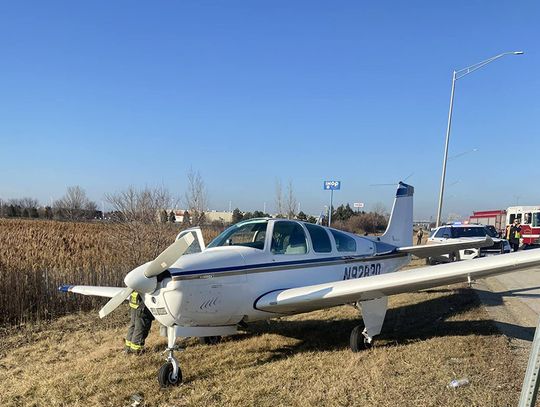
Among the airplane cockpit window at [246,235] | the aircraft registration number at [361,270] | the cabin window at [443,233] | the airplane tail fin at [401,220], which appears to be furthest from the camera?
the cabin window at [443,233]

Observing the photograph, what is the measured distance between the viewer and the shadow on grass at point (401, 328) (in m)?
7.06

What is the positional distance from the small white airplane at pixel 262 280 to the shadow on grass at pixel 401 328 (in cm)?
74

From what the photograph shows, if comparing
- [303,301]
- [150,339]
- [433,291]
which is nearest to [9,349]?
[150,339]

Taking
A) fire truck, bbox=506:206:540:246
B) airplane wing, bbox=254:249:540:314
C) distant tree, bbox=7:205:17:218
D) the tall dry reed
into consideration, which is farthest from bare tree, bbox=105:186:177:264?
distant tree, bbox=7:205:17:218

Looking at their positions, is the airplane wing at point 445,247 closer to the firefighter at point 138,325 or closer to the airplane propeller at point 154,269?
the firefighter at point 138,325

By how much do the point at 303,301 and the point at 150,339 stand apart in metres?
3.42

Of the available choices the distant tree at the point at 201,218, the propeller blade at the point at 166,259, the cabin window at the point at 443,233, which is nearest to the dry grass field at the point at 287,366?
the propeller blade at the point at 166,259

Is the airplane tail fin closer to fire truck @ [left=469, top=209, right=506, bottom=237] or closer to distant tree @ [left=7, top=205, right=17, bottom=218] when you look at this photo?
fire truck @ [left=469, top=209, right=506, bottom=237]

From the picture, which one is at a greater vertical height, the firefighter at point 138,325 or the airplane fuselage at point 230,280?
the airplane fuselage at point 230,280

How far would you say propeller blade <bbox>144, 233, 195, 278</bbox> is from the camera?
526 centimetres

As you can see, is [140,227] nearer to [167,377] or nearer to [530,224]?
[167,377]

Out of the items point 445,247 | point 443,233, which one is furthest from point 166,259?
point 443,233

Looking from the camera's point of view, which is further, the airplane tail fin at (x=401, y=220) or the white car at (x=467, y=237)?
the white car at (x=467, y=237)

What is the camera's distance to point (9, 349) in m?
7.98
